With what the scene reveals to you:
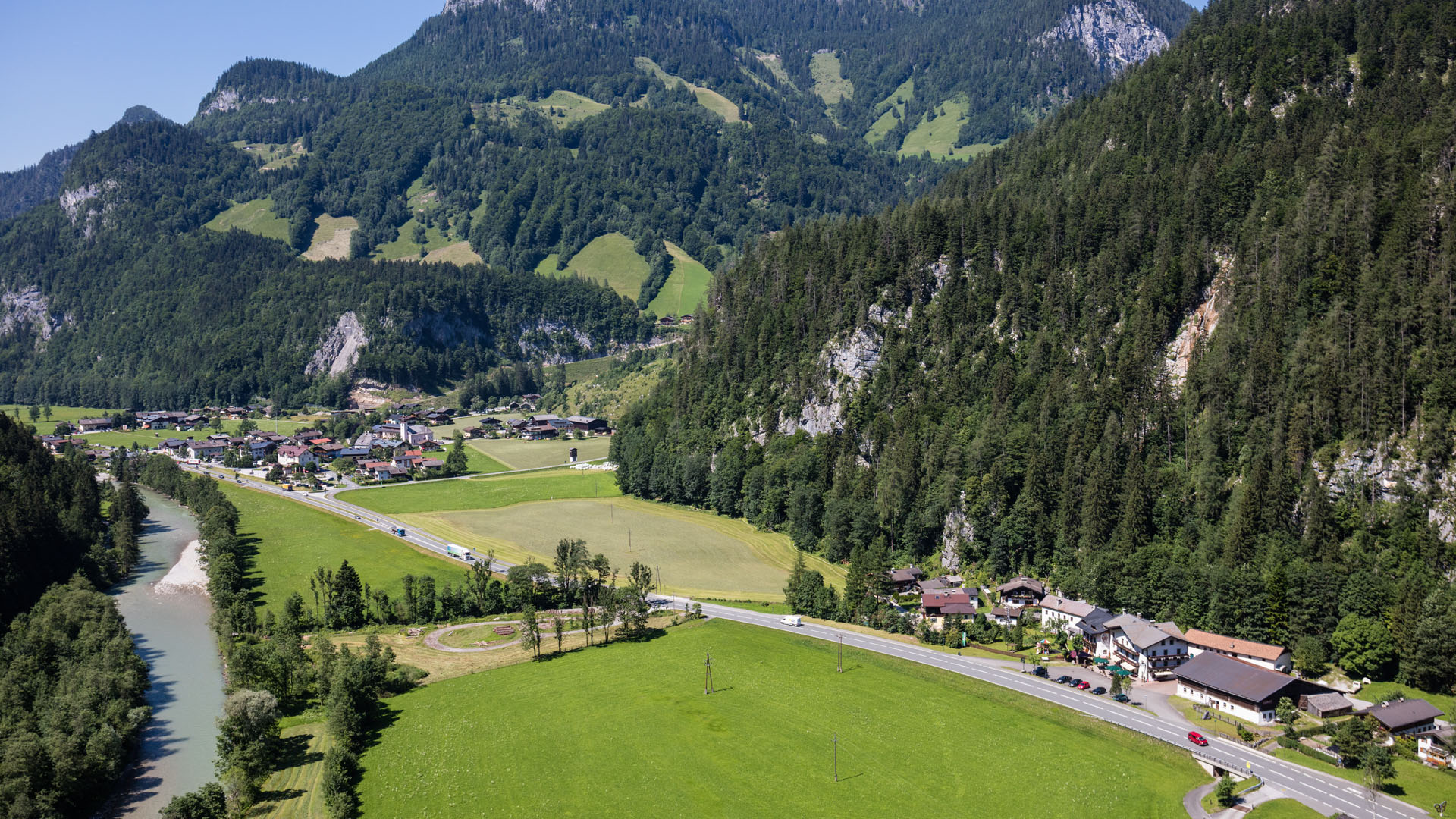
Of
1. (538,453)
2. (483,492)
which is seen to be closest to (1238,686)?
(483,492)

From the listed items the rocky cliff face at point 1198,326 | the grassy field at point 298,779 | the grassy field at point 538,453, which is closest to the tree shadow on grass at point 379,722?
the grassy field at point 298,779

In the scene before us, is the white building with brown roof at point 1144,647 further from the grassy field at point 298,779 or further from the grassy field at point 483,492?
the grassy field at point 483,492

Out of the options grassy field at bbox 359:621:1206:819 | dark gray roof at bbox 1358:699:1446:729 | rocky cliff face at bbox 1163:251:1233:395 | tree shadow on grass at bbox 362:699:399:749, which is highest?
rocky cliff face at bbox 1163:251:1233:395

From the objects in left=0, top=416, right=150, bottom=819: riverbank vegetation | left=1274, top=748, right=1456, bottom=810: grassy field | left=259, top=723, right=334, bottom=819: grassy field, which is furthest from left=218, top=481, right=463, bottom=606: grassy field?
left=1274, top=748, right=1456, bottom=810: grassy field

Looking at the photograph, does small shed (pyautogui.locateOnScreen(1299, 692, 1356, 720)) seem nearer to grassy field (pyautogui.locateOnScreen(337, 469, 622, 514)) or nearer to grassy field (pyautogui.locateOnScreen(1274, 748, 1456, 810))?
grassy field (pyautogui.locateOnScreen(1274, 748, 1456, 810))

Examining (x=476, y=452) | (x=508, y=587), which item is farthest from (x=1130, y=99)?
(x=476, y=452)

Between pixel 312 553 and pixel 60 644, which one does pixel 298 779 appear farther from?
pixel 312 553

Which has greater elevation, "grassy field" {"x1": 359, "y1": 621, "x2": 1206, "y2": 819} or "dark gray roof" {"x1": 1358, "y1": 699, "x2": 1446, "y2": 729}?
"dark gray roof" {"x1": 1358, "y1": 699, "x2": 1446, "y2": 729}
